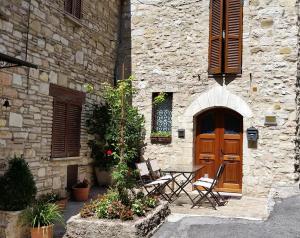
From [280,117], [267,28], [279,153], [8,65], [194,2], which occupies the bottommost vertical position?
[279,153]

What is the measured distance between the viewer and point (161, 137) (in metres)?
8.96

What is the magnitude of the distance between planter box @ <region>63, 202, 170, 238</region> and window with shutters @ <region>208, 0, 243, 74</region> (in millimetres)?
4575

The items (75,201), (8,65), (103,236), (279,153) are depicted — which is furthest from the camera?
(279,153)

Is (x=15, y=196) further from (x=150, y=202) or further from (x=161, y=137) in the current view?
(x=161, y=137)

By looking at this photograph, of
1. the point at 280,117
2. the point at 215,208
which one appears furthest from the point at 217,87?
the point at 215,208

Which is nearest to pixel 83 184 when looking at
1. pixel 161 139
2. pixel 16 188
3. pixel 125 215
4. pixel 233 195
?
pixel 161 139

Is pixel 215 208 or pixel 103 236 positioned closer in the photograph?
pixel 103 236

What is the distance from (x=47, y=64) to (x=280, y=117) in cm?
494

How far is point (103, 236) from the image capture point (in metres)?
4.84

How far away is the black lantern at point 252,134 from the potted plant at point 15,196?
482 centimetres

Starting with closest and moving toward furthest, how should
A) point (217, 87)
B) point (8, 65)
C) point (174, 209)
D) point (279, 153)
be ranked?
point (8, 65), point (174, 209), point (279, 153), point (217, 87)

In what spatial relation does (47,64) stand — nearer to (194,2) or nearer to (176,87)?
(176,87)

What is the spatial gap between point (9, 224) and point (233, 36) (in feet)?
20.3

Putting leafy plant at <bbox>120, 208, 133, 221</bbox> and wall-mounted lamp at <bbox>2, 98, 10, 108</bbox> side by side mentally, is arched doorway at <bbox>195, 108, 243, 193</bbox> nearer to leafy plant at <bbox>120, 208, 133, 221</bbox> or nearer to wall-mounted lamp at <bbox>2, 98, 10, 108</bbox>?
leafy plant at <bbox>120, 208, 133, 221</bbox>
